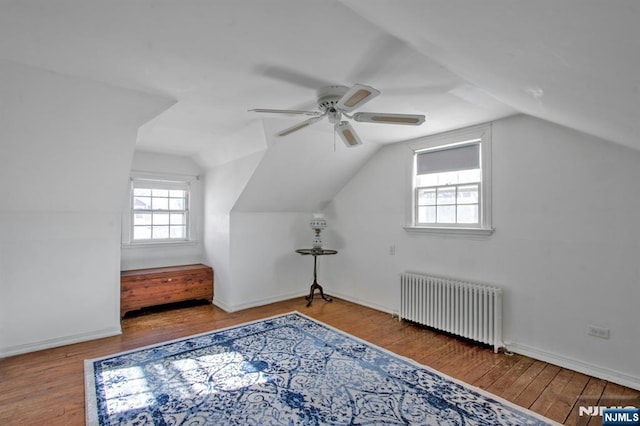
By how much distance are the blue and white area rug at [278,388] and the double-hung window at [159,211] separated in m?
2.19

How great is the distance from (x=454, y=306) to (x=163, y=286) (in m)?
3.86

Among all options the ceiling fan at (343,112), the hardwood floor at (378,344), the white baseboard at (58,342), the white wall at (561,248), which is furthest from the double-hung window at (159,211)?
the white wall at (561,248)

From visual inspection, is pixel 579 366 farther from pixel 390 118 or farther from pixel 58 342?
pixel 58 342

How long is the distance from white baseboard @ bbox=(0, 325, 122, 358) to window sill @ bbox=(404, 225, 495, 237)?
12.5 ft

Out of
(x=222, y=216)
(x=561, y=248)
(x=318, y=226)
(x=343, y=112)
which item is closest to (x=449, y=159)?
(x=561, y=248)

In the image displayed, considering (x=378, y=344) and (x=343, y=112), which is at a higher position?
(x=343, y=112)

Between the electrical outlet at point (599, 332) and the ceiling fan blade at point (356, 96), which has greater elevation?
the ceiling fan blade at point (356, 96)

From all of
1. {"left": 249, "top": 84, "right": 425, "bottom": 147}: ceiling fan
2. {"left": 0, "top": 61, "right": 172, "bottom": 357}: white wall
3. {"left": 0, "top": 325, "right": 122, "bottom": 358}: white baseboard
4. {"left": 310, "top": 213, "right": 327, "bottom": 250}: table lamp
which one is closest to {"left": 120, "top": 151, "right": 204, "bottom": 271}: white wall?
{"left": 0, "top": 61, "right": 172, "bottom": 357}: white wall

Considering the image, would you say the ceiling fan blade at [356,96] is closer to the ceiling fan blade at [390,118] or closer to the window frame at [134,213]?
the ceiling fan blade at [390,118]

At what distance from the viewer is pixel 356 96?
82.4 inches

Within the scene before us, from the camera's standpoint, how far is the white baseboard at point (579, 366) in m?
2.59

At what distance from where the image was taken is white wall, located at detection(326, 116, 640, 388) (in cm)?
264

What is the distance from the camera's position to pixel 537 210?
10.2 feet

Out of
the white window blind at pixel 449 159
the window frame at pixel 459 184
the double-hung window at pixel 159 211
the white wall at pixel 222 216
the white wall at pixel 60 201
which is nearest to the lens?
the white wall at pixel 60 201
